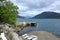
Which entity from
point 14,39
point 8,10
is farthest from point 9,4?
point 14,39

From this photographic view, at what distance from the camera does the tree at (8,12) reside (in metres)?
56.3

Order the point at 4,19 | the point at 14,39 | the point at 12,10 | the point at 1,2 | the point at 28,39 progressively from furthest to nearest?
1. the point at 12,10
2. the point at 4,19
3. the point at 1,2
4. the point at 28,39
5. the point at 14,39

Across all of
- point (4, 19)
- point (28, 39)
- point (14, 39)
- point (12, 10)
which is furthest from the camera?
point (12, 10)

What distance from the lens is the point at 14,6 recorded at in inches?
2454

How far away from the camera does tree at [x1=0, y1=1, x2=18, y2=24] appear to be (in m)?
56.3

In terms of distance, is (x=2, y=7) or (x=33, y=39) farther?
(x=2, y=7)

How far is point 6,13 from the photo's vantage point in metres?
57.0

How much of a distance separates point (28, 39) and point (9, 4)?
31453 mm

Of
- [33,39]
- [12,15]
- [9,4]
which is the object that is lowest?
[33,39]

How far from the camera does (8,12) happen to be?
195ft

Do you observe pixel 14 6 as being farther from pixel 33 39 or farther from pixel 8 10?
pixel 33 39

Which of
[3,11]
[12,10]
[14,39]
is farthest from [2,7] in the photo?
[14,39]

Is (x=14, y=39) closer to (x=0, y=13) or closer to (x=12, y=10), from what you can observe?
(x=0, y=13)

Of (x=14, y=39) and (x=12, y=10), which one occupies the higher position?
(x=12, y=10)
